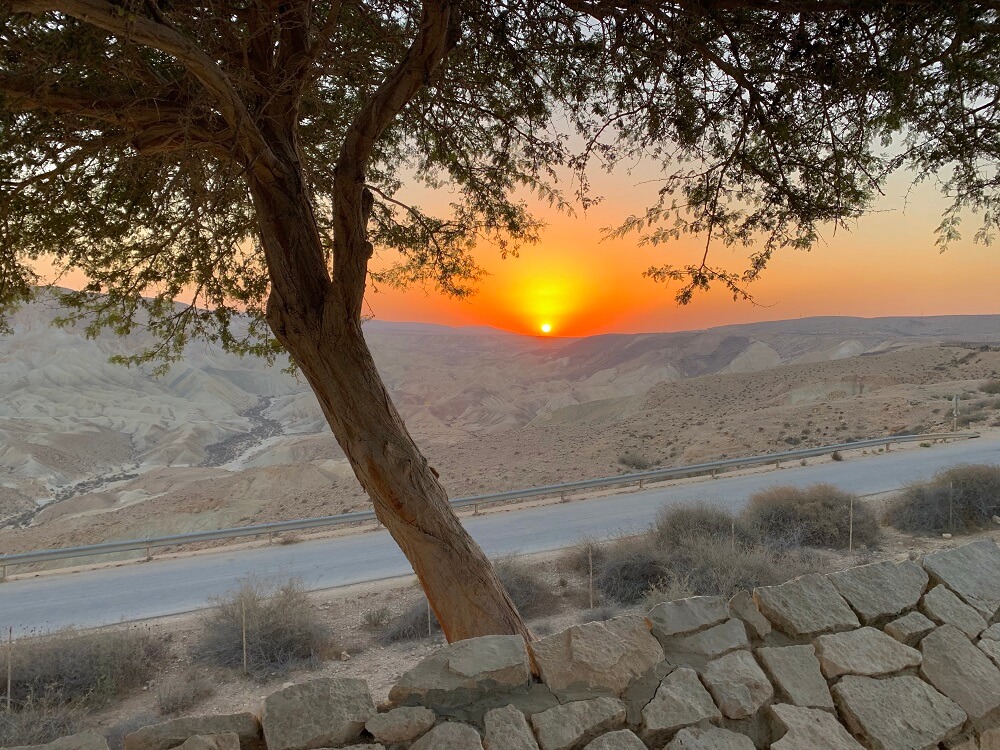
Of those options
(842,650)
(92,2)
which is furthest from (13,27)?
(842,650)

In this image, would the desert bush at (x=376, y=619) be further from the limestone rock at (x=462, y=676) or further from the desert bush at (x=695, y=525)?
the limestone rock at (x=462, y=676)

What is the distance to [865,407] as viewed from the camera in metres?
36.9

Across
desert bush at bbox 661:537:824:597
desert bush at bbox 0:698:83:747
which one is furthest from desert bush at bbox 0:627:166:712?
desert bush at bbox 661:537:824:597

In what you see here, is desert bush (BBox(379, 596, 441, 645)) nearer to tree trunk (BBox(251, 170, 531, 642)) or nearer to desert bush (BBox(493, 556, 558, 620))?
desert bush (BBox(493, 556, 558, 620))

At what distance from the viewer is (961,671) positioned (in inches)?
130

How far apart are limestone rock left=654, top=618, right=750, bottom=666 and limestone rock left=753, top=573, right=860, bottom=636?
23 cm

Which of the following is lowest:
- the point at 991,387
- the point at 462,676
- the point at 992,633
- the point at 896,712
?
the point at 991,387

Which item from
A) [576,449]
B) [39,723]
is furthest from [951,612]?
[576,449]

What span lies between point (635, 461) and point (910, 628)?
1097 inches

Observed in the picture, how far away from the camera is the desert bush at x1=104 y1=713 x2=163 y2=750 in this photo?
20.1 ft

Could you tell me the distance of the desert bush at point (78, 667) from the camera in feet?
24.6

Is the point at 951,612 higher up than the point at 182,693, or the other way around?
the point at 951,612

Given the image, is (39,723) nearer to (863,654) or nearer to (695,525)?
(863,654)

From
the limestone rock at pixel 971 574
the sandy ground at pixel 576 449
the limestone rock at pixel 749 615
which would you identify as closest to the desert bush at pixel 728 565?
the limestone rock at pixel 971 574
